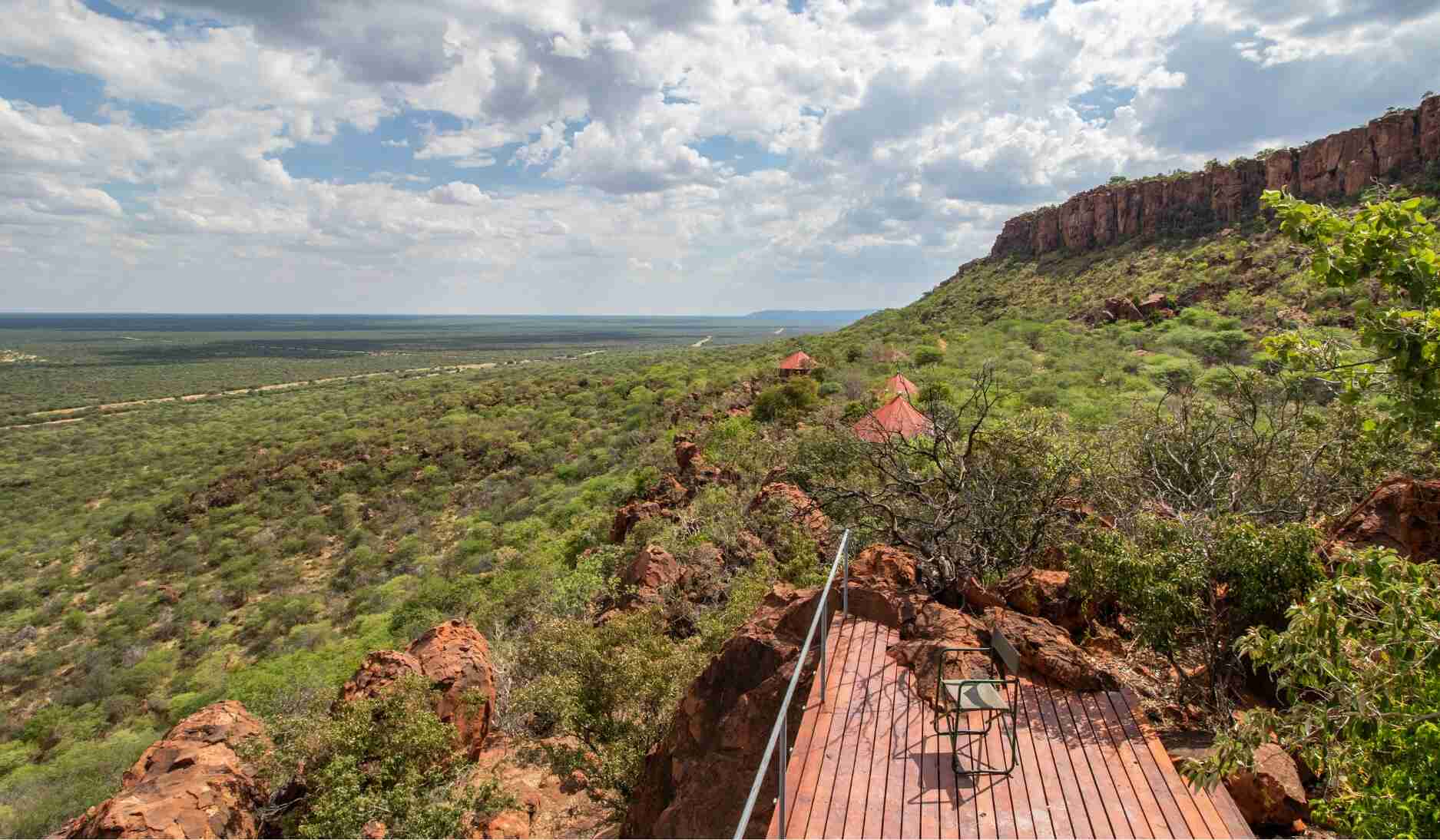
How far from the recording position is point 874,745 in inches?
215

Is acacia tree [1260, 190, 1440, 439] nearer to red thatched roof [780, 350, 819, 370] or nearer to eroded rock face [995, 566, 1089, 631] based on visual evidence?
eroded rock face [995, 566, 1089, 631]

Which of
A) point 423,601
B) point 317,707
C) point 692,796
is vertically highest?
point 692,796

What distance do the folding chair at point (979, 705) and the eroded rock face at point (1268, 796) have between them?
171cm

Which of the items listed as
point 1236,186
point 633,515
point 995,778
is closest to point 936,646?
point 995,778

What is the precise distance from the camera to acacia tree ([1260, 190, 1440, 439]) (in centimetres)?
414

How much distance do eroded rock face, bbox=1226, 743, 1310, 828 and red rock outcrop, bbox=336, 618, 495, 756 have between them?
10.3 meters

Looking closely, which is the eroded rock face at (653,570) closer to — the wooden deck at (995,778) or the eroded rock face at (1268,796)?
the wooden deck at (995,778)

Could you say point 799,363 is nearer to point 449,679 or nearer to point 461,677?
point 461,677

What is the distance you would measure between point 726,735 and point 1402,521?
7.37 meters

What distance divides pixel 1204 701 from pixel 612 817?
7502 millimetres

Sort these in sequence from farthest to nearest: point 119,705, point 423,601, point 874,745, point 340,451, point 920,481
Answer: point 340,451 → point 423,601 → point 119,705 → point 920,481 → point 874,745

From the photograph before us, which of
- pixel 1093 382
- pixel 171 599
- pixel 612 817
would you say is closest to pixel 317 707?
pixel 612 817

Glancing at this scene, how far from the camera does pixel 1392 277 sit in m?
4.27

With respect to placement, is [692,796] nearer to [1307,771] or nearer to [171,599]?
[1307,771]
